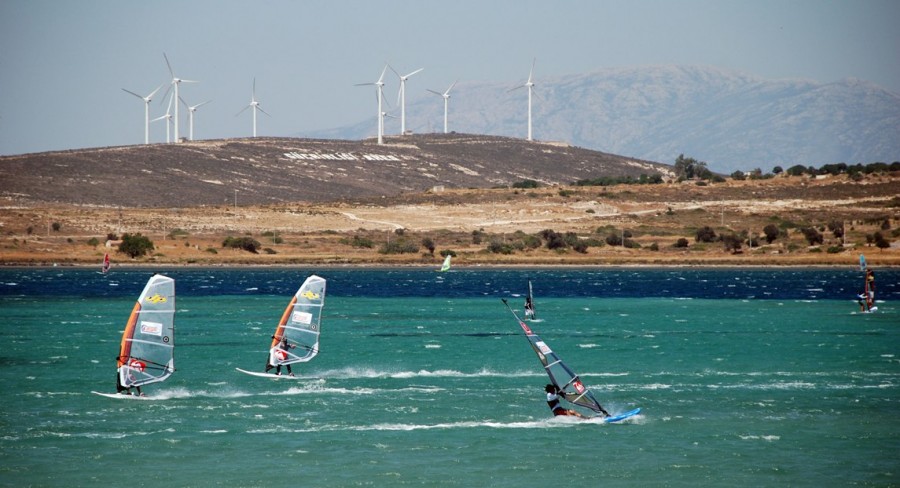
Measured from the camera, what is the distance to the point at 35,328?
186 feet

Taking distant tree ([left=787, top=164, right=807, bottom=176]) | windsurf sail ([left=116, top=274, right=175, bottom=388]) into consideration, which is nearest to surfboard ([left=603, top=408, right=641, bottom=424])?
windsurf sail ([left=116, top=274, right=175, bottom=388])

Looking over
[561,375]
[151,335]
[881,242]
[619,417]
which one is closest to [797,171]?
[881,242]

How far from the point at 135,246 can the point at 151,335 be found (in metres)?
91.6

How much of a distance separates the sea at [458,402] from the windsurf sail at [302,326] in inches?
37.9

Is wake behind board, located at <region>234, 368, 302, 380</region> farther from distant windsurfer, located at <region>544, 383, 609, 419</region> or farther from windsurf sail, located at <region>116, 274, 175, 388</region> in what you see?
distant windsurfer, located at <region>544, 383, 609, 419</region>

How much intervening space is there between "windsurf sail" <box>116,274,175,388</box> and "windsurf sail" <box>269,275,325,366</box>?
4773 millimetres

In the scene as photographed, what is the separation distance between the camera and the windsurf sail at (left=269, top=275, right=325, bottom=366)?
3716 centimetres

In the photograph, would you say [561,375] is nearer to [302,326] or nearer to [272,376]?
[302,326]

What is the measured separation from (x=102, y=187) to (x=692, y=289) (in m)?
110

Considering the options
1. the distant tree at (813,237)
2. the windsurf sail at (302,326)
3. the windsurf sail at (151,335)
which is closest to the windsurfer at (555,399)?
the windsurf sail at (302,326)

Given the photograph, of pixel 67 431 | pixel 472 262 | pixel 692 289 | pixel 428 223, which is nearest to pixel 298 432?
pixel 67 431

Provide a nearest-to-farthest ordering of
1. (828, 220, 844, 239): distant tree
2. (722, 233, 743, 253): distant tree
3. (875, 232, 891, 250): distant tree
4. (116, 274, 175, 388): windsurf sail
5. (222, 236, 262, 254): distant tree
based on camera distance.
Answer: (116, 274, 175, 388): windsurf sail, (875, 232, 891, 250): distant tree, (722, 233, 743, 253): distant tree, (222, 236, 262, 254): distant tree, (828, 220, 844, 239): distant tree

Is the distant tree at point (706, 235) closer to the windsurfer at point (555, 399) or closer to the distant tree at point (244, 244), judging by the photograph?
the distant tree at point (244, 244)

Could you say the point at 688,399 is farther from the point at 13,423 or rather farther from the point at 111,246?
the point at 111,246
